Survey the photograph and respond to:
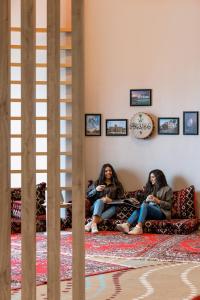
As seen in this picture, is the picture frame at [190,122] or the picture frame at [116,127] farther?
the picture frame at [116,127]

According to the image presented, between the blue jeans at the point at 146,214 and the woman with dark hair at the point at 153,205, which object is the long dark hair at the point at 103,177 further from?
the blue jeans at the point at 146,214

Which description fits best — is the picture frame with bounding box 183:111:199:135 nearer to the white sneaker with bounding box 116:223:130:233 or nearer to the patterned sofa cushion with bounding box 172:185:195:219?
the patterned sofa cushion with bounding box 172:185:195:219

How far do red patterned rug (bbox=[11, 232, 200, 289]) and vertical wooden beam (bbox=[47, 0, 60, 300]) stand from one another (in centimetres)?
234

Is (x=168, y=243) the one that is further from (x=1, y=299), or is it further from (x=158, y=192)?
(x=1, y=299)

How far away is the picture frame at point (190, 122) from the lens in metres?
9.45

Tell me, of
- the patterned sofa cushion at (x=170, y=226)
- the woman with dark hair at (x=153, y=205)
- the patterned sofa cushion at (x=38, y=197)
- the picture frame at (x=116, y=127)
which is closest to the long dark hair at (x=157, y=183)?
the woman with dark hair at (x=153, y=205)

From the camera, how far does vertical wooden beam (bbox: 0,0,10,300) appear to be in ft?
9.66

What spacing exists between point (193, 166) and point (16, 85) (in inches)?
121

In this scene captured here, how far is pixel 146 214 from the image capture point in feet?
29.0

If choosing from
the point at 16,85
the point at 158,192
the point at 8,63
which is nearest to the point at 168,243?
the point at 158,192

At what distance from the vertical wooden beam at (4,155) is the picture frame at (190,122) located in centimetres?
675

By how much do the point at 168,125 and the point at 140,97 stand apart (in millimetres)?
645

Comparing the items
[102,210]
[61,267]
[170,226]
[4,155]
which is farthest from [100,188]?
[4,155]

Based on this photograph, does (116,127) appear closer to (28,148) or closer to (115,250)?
(115,250)
